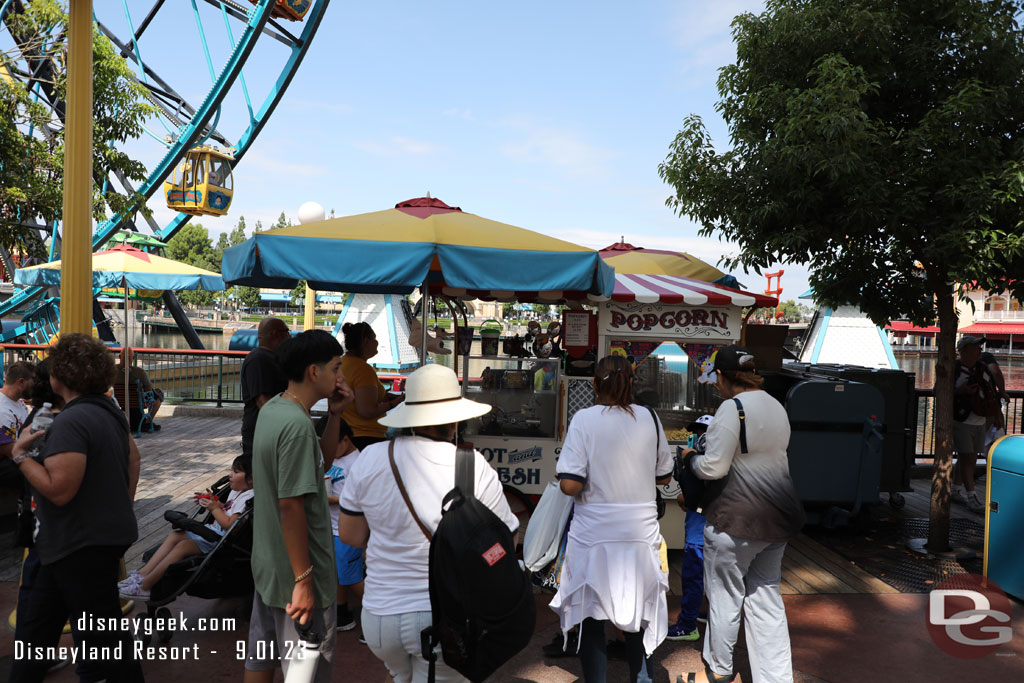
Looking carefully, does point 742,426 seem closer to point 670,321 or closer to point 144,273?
point 670,321

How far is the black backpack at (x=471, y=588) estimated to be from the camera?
2.30 m

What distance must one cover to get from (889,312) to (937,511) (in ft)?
6.06

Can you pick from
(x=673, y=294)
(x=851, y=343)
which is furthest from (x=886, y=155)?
(x=851, y=343)

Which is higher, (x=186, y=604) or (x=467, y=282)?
(x=467, y=282)

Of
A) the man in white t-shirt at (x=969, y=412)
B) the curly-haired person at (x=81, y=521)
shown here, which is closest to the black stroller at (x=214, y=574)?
the curly-haired person at (x=81, y=521)

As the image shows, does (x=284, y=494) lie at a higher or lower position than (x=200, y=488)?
higher

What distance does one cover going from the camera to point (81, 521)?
2.88 m

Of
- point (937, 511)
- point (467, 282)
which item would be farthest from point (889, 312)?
point (467, 282)

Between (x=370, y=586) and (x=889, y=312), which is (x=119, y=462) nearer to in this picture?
(x=370, y=586)

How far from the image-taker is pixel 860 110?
5.76 meters

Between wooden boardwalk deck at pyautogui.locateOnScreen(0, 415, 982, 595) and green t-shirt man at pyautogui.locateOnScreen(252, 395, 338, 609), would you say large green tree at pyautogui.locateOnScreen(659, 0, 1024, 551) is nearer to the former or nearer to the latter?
wooden boardwalk deck at pyautogui.locateOnScreen(0, 415, 982, 595)

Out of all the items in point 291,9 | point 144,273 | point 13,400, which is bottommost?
point 13,400

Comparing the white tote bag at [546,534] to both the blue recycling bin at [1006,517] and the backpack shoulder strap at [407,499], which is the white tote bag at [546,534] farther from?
the blue recycling bin at [1006,517]

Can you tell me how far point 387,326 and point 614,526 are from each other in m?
19.7
